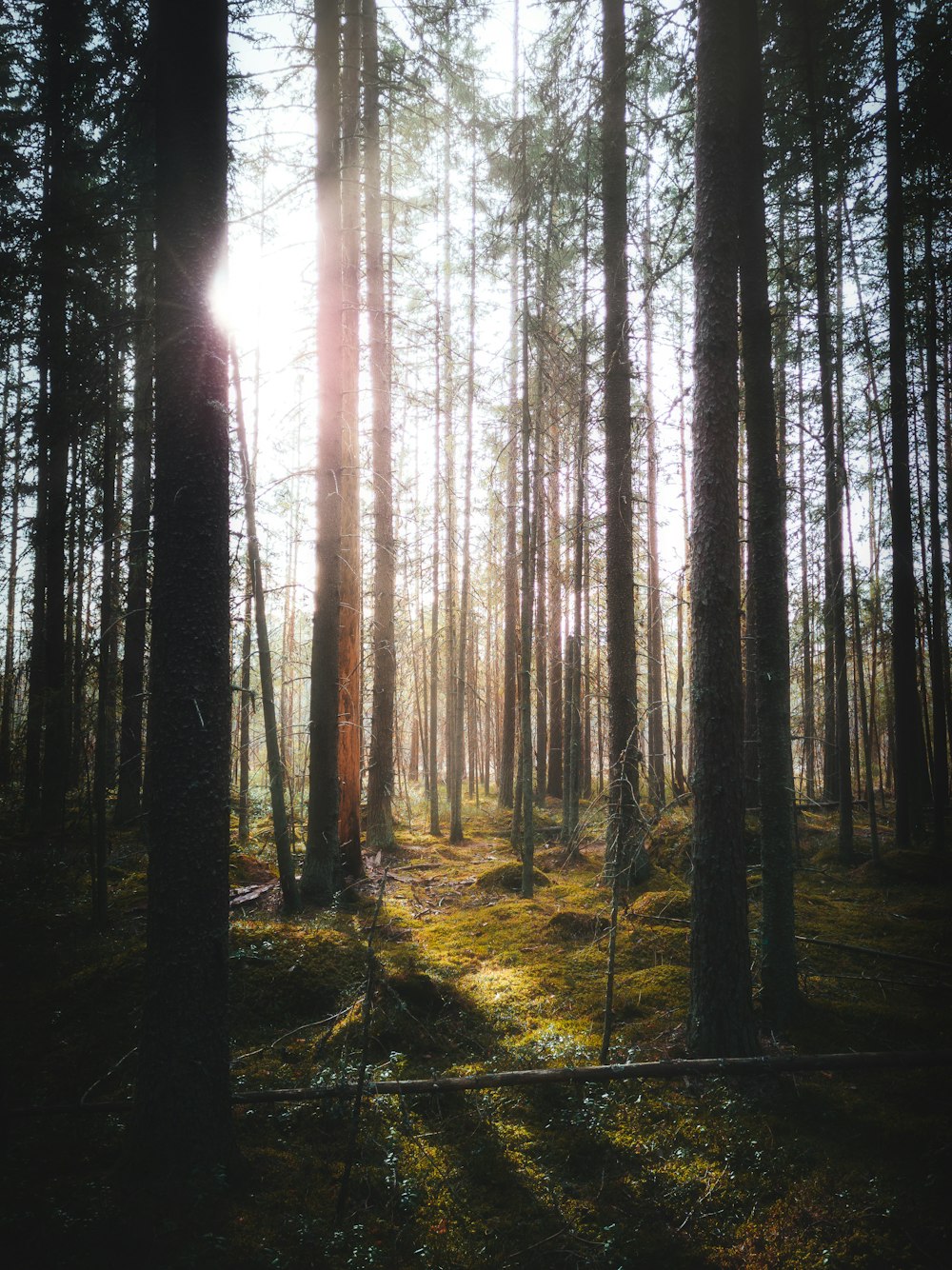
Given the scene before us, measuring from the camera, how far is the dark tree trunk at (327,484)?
789cm

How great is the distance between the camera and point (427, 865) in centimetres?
1082

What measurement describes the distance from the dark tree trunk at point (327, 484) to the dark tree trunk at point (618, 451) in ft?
12.6

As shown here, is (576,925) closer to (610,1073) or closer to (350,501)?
(610,1073)

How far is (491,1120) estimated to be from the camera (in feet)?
13.2

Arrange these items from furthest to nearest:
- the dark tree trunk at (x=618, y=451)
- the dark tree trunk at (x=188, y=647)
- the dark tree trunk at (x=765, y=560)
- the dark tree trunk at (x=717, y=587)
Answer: the dark tree trunk at (x=618, y=451)
the dark tree trunk at (x=765, y=560)
the dark tree trunk at (x=717, y=587)
the dark tree trunk at (x=188, y=647)

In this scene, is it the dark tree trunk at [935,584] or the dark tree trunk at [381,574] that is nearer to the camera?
the dark tree trunk at [935,584]

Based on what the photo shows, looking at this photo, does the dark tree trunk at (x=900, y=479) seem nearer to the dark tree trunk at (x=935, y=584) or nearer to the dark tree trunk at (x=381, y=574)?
the dark tree trunk at (x=935, y=584)

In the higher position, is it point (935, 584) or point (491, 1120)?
point (935, 584)

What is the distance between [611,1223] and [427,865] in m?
7.84

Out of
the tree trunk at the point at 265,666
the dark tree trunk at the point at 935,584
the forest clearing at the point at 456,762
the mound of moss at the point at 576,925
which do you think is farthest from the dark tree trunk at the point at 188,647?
the dark tree trunk at the point at 935,584

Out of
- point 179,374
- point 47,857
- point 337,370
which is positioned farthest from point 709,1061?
point 47,857

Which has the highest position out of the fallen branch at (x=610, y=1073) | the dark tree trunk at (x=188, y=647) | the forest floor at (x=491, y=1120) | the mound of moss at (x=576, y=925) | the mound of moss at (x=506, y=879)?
the dark tree trunk at (x=188, y=647)

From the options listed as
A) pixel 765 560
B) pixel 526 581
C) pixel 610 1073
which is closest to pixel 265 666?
pixel 526 581

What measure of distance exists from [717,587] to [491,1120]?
13.4ft
